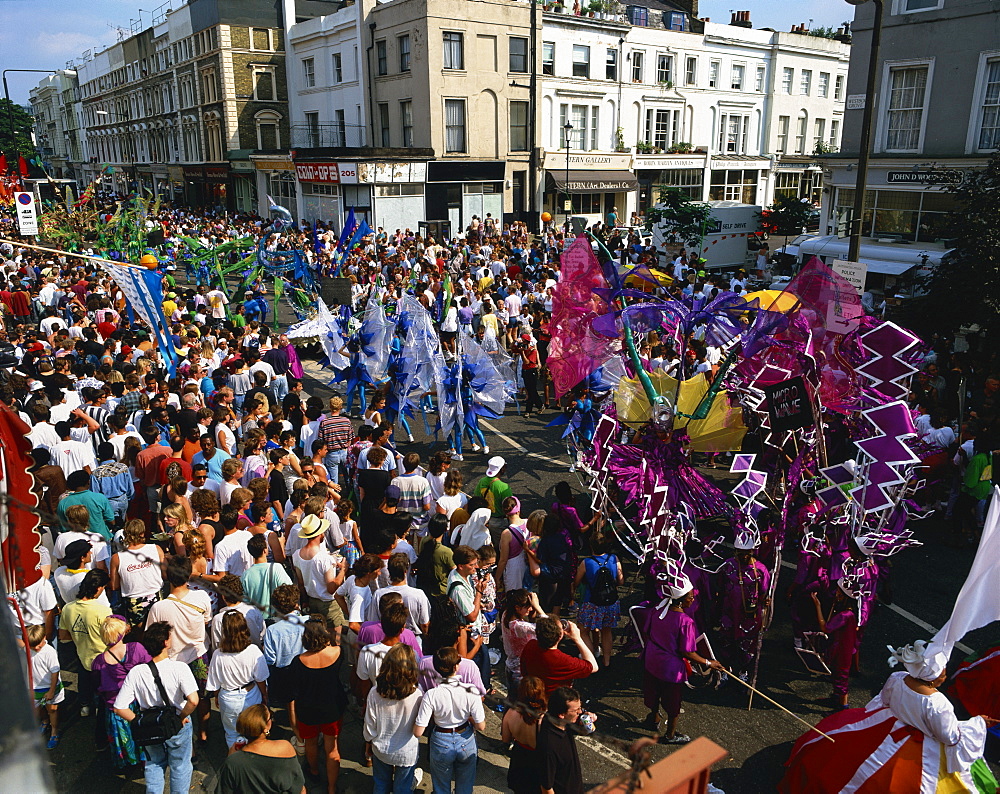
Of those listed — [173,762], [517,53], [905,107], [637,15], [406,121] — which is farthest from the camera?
[637,15]

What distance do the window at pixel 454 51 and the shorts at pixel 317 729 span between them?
3066 centimetres

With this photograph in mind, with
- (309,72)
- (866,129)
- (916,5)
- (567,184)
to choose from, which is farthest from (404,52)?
(866,129)

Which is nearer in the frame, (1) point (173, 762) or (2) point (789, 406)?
(1) point (173, 762)

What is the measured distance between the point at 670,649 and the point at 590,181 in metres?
32.0

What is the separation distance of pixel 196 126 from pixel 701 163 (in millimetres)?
30624

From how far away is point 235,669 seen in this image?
446cm

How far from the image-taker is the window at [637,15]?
115ft

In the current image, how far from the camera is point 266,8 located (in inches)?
1576

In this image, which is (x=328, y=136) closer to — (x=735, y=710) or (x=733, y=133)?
(x=733, y=133)

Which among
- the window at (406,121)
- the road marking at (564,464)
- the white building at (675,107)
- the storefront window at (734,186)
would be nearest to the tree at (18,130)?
the window at (406,121)

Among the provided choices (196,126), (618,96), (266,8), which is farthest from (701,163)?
(196,126)

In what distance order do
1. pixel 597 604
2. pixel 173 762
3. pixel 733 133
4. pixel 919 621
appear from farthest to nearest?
1. pixel 733 133
2. pixel 919 621
3. pixel 597 604
4. pixel 173 762

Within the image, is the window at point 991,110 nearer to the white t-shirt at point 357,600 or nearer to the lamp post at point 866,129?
the lamp post at point 866,129

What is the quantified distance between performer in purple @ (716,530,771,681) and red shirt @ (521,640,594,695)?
5.14 feet
